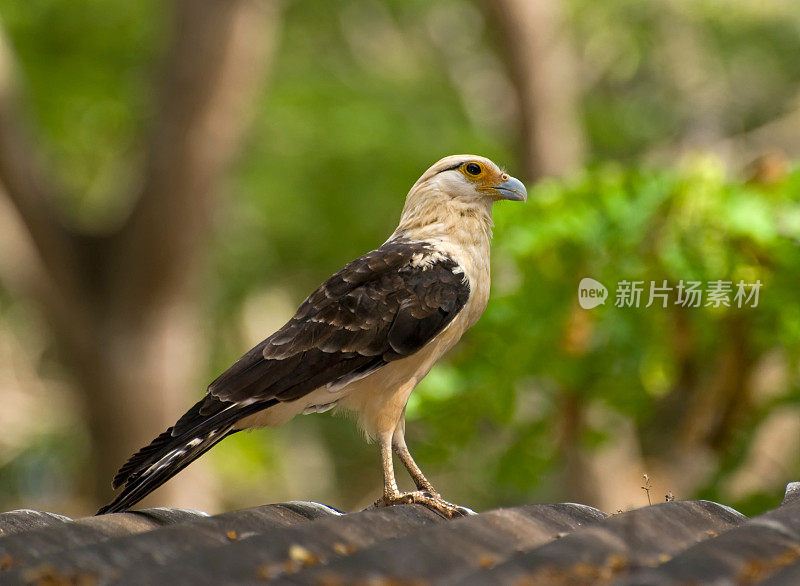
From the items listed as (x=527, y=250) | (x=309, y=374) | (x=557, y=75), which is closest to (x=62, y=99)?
(x=557, y=75)

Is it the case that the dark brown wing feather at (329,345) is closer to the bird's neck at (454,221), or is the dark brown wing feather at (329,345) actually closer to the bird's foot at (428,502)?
the bird's neck at (454,221)

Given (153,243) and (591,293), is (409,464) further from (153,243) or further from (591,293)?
(153,243)

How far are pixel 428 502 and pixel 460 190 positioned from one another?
43.0 inches

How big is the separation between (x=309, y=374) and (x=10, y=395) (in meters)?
15.0

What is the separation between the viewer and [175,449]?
10.1 ft

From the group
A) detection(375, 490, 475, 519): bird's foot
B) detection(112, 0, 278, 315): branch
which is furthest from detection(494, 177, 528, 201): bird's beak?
detection(112, 0, 278, 315): branch

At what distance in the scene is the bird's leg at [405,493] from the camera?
10.5 feet

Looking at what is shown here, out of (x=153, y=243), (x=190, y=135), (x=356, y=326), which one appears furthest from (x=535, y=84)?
(x=356, y=326)

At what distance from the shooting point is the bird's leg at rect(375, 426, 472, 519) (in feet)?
10.5

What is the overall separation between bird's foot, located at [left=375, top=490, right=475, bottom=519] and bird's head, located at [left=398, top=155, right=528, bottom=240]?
95cm

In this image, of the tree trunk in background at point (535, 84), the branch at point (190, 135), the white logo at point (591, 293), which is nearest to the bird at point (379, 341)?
the white logo at point (591, 293)

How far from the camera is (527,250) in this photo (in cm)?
553

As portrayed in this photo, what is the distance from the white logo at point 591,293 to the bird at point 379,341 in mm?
1966

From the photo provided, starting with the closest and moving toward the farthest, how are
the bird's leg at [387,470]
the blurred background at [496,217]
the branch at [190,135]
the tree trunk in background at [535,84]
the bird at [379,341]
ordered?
the bird at [379,341] → the bird's leg at [387,470] → the blurred background at [496,217] → the branch at [190,135] → the tree trunk in background at [535,84]
